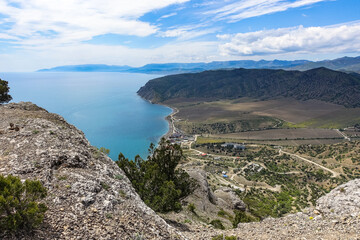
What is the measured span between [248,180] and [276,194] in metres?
13.9

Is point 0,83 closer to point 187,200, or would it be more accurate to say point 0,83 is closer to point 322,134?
point 187,200

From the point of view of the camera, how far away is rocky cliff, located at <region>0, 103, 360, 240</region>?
9.64 meters

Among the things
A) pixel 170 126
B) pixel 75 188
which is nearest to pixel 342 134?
pixel 170 126

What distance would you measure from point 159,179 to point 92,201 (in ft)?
31.7

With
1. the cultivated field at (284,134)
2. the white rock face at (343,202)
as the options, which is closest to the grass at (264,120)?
the cultivated field at (284,134)

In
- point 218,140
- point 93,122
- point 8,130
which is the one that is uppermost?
point 8,130

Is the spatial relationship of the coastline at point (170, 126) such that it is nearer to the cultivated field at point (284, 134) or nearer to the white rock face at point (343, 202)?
the cultivated field at point (284, 134)

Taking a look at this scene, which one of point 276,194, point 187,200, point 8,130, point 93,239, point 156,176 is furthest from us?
point 276,194

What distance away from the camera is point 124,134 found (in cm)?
13575

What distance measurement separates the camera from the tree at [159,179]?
18.0 m

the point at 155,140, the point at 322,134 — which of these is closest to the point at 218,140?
the point at 155,140

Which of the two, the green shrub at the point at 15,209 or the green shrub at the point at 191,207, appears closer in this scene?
the green shrub at the point at 15,209

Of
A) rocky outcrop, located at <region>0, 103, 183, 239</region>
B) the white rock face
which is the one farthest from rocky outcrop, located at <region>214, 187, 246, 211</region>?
rocky outcrop, located at <region>0, 103, 183, 239</region>

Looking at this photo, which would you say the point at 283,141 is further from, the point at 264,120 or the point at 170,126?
the point at 170,126
